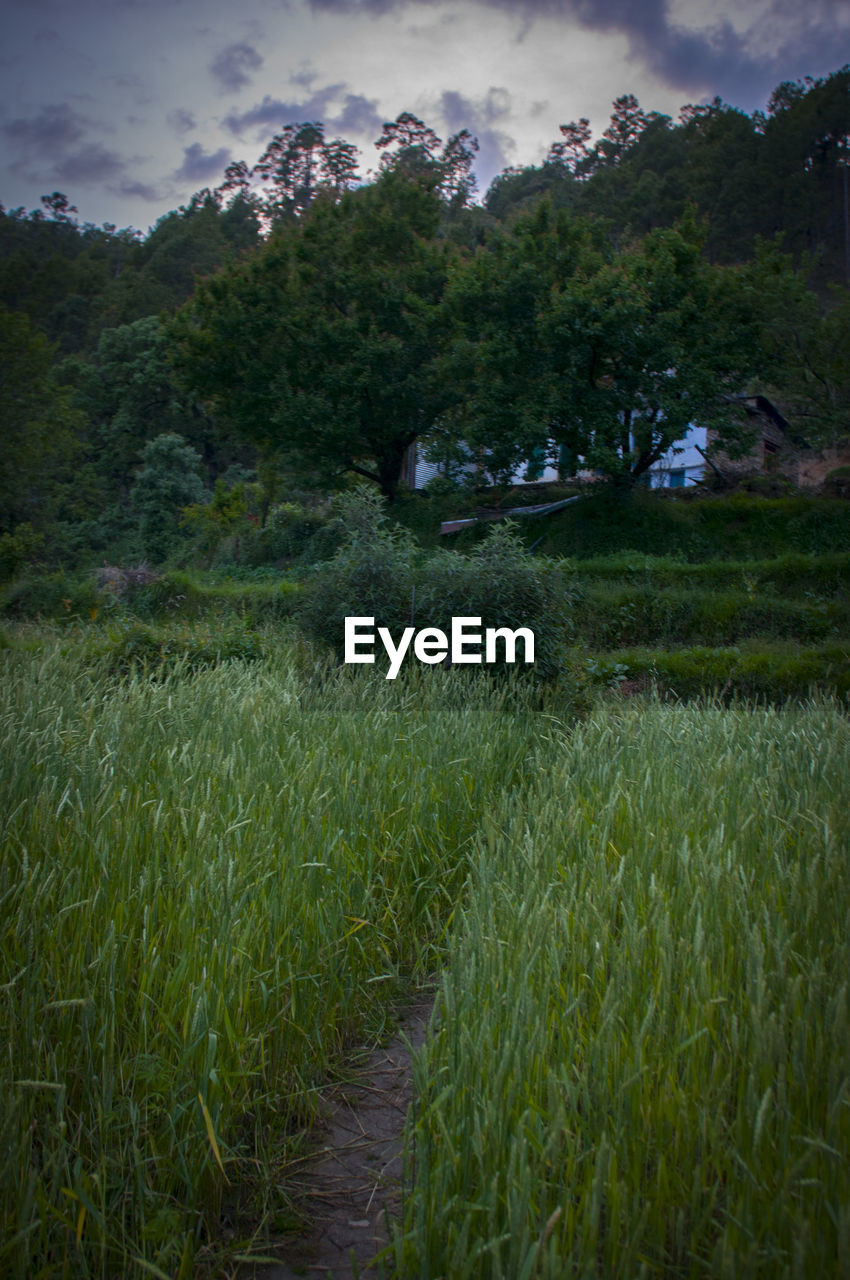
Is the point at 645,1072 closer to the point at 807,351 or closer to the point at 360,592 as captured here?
the point at 360,592

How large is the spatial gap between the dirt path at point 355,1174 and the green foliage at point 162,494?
2824 cm

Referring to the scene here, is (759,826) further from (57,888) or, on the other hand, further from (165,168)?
(165,168)

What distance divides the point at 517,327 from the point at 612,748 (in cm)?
1639

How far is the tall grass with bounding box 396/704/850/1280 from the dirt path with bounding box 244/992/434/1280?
0.81 ft

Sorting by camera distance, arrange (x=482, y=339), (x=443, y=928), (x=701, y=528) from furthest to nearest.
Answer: (x=482, y=339)
(x=701, y=528)
(x=443, y=928)

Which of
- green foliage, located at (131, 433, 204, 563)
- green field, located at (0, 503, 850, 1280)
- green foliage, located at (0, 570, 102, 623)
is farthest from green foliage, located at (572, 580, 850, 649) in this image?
green foliage, located at (131, 433, 204, 563)

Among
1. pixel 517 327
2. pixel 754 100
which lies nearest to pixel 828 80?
pixel 754 100

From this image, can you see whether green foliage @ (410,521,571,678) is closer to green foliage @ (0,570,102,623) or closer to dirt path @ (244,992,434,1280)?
dirt path @ (244,992,434,1280)

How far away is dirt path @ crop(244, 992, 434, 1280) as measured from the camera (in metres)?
1.71

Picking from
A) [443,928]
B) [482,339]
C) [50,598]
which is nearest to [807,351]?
[482,339]

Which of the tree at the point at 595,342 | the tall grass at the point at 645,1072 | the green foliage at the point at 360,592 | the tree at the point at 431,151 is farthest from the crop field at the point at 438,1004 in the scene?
the tree at the point at 431,151

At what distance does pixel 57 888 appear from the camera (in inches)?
94.2

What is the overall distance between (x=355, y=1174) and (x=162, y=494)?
97.0 ft

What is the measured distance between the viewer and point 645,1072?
1.60 m
